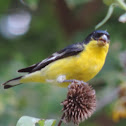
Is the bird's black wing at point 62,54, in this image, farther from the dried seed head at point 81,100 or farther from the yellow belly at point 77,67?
the dried seed head at point 81,100

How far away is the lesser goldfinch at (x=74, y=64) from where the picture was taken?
332 centimetres

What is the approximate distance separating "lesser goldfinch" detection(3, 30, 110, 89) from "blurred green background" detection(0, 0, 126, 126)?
578 mm

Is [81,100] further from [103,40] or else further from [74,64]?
[103,40]

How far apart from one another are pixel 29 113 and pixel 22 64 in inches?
24.7

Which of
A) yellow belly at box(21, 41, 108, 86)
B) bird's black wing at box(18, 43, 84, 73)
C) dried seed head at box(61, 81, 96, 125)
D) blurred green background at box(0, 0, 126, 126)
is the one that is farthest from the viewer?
blurred green background at box(0, 0, 126, 126)

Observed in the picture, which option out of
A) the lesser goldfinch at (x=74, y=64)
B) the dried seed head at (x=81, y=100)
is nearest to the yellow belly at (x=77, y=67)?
the lesser goldfinch at (x=74, y=64)

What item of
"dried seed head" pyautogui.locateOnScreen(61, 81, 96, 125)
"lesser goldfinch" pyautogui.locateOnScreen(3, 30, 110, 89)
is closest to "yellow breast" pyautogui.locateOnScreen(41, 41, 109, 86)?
"lesser goldfinch" pyautogui.locateOnScreen(3, 30, 110, 89)

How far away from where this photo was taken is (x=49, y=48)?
210 inches

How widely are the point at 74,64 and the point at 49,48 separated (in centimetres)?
205

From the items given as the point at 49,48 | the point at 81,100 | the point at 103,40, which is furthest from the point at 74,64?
the point at 49,48

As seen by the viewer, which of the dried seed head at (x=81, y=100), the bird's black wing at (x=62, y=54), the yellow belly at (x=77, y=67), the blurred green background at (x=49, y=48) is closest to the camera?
the dried seed head at (x=81, y=100)

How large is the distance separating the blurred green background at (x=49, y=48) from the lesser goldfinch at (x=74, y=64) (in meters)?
0.58

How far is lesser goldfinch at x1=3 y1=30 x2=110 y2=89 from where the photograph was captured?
10.9 ft

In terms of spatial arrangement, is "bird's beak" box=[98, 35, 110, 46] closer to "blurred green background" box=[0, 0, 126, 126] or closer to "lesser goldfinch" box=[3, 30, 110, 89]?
"lesser goldfinch" box=[3, 30, 110, 89]
